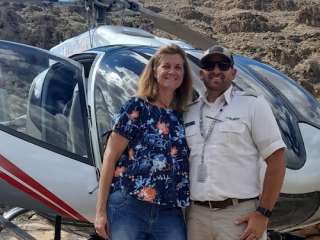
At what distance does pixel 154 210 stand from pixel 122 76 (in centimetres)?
134

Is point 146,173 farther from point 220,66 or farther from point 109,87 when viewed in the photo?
point 109,87

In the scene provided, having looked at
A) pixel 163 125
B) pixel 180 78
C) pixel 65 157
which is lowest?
pixel 65 157

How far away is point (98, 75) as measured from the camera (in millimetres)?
3656

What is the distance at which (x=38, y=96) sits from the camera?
3.83 meters

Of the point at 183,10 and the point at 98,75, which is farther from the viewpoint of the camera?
the point at 183,10

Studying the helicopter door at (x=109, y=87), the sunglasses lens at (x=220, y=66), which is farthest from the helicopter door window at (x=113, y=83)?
the sunglasses lens at (x=220, y=66)

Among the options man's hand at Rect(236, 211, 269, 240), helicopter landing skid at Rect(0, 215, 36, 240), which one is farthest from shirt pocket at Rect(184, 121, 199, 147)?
helicopter landing skid at Rect(0, 215, 36, 240)

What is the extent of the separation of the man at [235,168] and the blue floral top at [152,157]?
2.3 inches

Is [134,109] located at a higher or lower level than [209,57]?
lower

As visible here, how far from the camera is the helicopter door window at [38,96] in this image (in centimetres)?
349

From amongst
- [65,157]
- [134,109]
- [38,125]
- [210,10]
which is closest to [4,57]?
[38,125]

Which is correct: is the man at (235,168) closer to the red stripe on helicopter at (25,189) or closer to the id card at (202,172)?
the id card at (202,172)

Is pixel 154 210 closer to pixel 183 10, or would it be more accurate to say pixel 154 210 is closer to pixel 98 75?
pixel 98 75

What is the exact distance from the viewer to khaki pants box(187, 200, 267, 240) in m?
2.48
